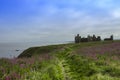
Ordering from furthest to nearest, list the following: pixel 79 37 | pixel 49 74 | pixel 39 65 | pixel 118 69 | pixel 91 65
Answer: pixel 79 37 → pixel 91 65 → pixel 39 65 → pixel 118 69 → pixel 49 74

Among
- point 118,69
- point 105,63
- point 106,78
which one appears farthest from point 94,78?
point 105,63

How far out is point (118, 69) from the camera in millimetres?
18328

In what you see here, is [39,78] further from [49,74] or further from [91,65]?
[91,65]

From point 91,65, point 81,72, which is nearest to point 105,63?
point 91,65

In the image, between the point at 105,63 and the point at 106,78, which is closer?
the point at 106,78

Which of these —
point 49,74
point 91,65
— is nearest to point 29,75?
point 49,74

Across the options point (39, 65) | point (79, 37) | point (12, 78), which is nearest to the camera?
point (12, 78)

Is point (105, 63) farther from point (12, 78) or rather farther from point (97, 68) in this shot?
point (12, 78)

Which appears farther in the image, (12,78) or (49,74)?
(49,74)

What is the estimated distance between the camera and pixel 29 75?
1397cm

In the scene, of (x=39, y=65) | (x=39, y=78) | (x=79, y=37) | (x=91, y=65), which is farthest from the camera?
(x=79, y=37)

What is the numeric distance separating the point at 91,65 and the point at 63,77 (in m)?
5.97

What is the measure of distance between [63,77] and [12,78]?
11.6 ft

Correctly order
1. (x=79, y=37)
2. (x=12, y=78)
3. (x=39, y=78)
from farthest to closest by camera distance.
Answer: (x=79, y=37) < (x=39, y=78) < (x=12, y=78)
